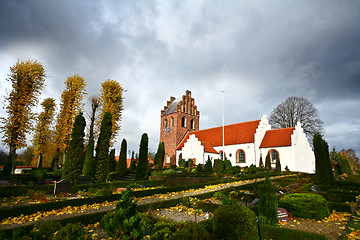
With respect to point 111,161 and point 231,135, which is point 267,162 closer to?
point 231,135

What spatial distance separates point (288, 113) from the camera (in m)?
34.9

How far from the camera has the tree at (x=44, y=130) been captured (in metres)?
26.1

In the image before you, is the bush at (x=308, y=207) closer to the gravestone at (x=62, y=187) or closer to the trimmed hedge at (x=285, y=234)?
the trimmed hedge at (x=285, y=234)

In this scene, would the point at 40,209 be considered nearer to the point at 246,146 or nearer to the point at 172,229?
the point at 172,229

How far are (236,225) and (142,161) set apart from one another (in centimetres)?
1432

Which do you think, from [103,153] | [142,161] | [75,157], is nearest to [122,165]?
[142,161]

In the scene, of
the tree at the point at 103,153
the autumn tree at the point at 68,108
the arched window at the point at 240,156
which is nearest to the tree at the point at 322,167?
the tree at the point at 103,153

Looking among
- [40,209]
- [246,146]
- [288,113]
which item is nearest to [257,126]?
[246,146]

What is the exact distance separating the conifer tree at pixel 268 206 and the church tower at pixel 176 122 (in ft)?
98.8

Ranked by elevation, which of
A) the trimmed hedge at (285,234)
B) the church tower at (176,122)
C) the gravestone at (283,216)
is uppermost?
the church tower at (176,122)

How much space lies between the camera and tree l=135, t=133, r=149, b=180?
1680 cm

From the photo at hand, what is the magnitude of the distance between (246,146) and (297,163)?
6.61 metres

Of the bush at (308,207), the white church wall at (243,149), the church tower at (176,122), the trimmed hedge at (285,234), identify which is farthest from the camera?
the church tower at (176,122)

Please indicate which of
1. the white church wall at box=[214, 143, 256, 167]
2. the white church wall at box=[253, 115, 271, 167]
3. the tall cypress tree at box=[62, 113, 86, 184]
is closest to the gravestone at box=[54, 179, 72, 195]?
the tall cypress tree at box=[62, 113, 86, 184]
